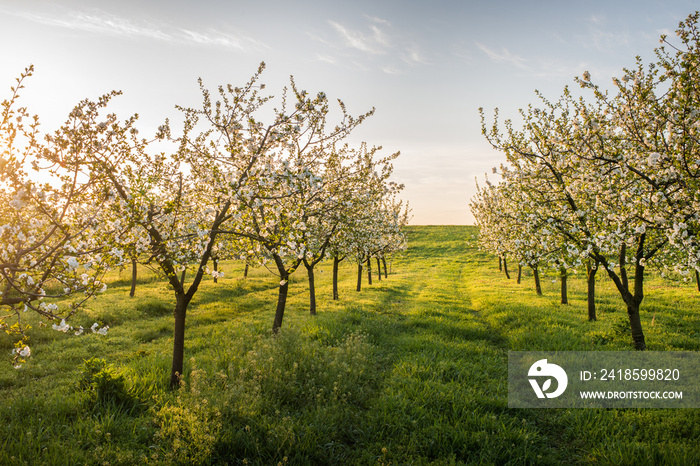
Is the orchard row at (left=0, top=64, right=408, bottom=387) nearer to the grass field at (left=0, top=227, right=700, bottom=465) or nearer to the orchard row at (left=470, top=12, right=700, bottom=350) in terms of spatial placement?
the grass field at (left=0, top=227, right=700, bottom=465)

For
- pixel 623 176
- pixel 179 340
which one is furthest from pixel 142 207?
pixel 623 176

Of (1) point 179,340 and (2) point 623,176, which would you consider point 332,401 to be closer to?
(1) point 179,340

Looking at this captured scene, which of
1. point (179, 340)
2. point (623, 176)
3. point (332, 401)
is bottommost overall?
point (332, 401)

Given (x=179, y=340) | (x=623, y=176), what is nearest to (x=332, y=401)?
(x=179, y=340)

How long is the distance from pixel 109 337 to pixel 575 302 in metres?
24.3

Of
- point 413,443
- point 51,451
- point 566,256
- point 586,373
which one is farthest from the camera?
point 566,256

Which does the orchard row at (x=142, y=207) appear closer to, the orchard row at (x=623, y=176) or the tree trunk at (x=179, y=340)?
the tree trunk at (x=179, y=340)

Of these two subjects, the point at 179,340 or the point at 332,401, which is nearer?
the point at 332,401

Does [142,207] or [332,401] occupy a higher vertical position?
[142,207]

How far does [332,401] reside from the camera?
25.2 ft

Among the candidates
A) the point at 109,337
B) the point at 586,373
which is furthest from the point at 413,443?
the point at 109,337

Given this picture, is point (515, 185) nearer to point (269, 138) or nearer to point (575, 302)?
point (269, 138)

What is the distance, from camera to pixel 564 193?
1199 centimetres

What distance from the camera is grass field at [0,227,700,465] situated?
6.31 metres
